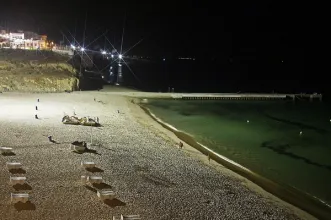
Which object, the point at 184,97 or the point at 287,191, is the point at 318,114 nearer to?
the point at 184,97

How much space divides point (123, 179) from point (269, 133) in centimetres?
1749

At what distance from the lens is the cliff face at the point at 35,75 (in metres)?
41.0

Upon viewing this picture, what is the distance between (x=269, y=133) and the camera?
3066 cm

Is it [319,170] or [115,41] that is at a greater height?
[115,41]

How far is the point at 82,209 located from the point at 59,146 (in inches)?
316

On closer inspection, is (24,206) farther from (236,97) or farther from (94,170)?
(236,97)

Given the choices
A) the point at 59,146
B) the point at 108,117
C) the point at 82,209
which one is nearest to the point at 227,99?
the point at 108,117

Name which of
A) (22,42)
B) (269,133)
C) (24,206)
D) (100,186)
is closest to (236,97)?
(269,133)

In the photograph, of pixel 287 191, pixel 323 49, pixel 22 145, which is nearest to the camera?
pixel 287 191

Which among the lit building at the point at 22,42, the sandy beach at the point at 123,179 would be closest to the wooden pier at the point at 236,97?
the sandy beach at the point at 123,179

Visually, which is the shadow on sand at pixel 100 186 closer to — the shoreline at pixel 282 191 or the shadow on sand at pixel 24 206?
the shadow on sand at pixel 24 206

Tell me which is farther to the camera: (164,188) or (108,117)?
(108,117)

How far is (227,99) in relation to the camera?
47.7 meters

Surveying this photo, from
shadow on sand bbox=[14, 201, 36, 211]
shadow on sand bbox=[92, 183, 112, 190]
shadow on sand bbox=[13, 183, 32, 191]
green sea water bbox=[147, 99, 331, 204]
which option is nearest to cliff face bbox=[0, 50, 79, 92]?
green sea water bbox=[147, 99, 331, 204]
